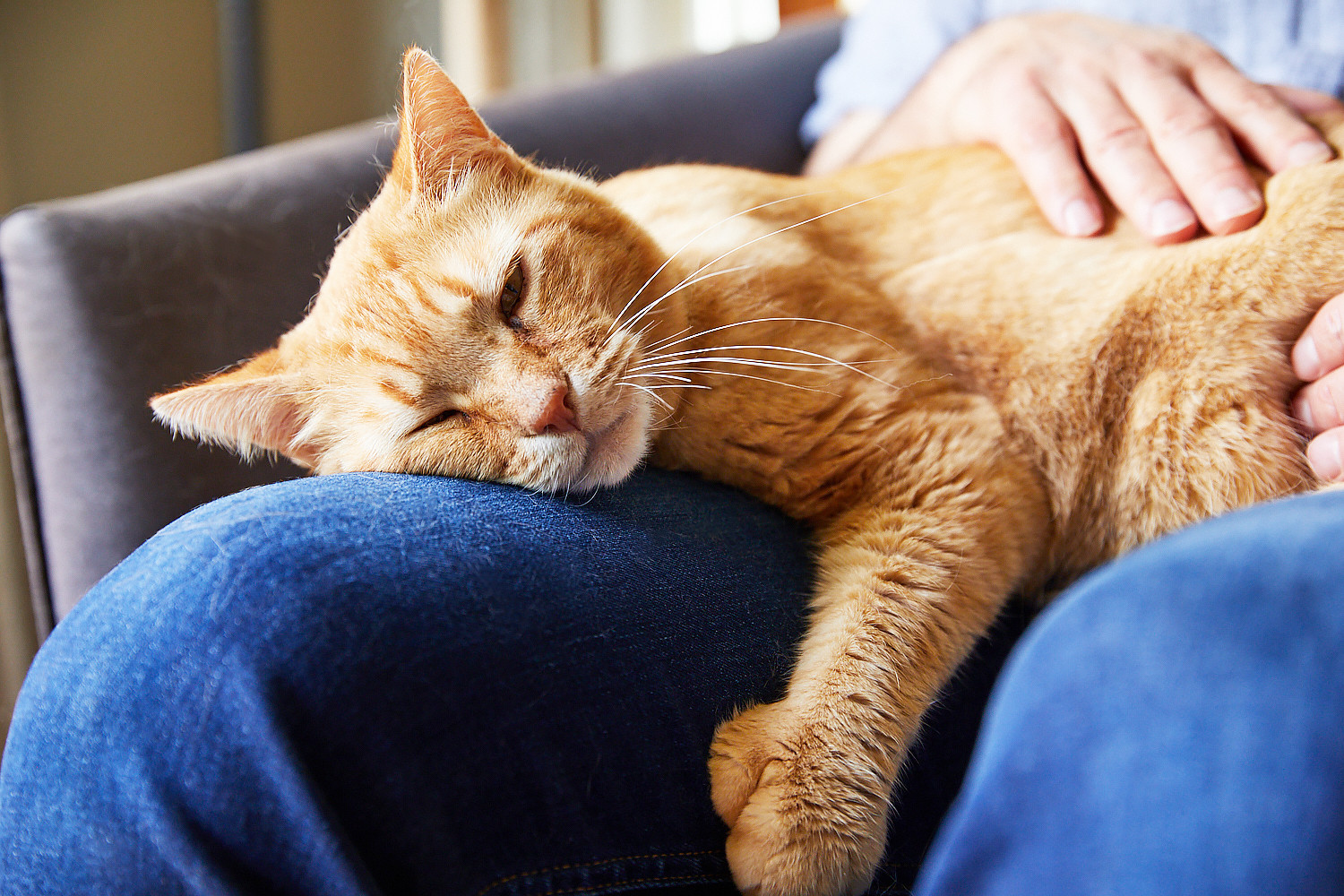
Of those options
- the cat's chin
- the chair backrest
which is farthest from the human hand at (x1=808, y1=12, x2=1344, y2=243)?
the chair backrest

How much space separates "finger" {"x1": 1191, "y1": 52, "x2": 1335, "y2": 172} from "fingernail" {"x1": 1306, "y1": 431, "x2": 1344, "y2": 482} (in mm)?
461

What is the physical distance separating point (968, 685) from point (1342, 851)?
66cm

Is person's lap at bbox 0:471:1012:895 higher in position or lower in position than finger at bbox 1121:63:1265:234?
lower

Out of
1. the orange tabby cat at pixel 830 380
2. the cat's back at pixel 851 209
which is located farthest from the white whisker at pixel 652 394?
the cat's back at pixel 851 209

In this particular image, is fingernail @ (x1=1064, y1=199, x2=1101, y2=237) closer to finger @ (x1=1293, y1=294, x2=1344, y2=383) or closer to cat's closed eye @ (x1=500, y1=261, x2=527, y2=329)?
finger @ (x1=1293, y1=294, x2=1344, y2=383)

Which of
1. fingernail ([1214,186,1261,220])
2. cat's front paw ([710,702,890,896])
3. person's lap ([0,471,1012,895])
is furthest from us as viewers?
fingernail ([1214,186,1261,220])

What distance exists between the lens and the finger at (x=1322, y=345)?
1.16m

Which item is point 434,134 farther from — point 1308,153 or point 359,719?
point 1308,153

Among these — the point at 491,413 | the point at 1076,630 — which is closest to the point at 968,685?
the point at 1076,630

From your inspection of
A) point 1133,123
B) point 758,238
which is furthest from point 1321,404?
point 758,238

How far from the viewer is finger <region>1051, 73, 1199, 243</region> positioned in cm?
131

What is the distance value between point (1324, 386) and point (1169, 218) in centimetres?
33

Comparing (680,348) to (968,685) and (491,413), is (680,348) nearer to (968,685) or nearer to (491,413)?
(491,413)

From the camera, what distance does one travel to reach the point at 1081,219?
1.36 meters
